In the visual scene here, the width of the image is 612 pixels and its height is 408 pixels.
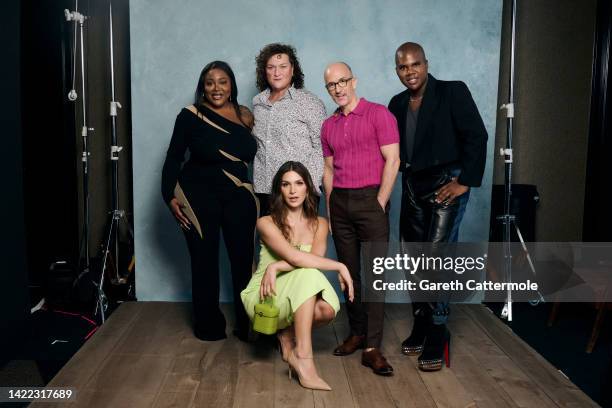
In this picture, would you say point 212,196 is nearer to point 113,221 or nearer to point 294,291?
point 294,291

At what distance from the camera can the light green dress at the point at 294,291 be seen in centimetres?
283

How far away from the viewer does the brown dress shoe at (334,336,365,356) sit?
3244 millimetres

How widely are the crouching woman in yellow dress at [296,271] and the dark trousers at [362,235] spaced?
10cm

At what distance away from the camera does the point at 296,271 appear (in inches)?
116

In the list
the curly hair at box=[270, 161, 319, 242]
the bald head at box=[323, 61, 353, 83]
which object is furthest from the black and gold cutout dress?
the bald head at box=[323, 61, 353, 83]

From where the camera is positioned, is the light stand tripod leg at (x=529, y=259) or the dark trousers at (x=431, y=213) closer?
the dark trousers at (x=431, y=213)

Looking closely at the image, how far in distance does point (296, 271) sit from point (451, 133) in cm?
95

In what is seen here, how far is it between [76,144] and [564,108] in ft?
11.8

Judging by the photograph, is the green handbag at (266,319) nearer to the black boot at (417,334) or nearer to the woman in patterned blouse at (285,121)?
the woman in patterned blouse at (285,121)

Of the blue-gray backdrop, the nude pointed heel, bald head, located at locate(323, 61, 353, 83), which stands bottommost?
the nude pointed heel

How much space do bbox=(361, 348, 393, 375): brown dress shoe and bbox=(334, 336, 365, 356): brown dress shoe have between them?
0.46ft

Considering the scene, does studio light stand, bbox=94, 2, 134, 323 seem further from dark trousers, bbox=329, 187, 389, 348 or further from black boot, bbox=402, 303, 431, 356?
black boot, bbox=402, 303, 431, 356

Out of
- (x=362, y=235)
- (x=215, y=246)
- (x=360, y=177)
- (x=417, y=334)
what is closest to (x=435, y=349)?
(x=417, y=334)

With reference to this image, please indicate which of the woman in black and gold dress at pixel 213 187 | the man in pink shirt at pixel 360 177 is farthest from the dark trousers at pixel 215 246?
the man in pink shirt at pixel 360 177
